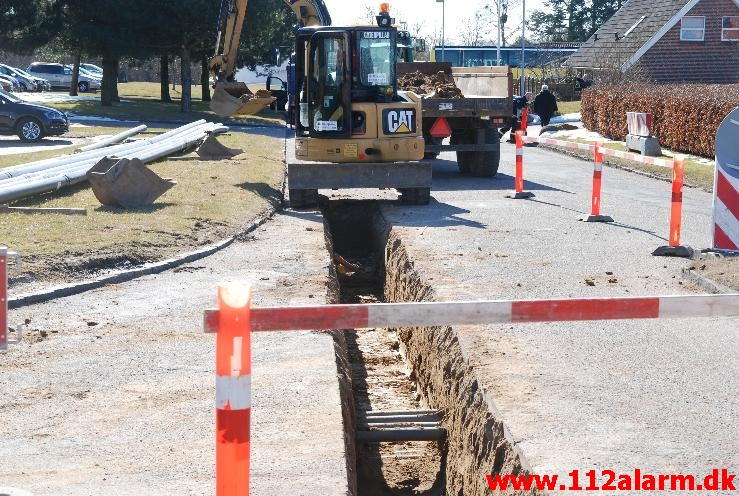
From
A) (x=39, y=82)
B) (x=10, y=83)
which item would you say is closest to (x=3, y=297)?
(x=10, y=83)

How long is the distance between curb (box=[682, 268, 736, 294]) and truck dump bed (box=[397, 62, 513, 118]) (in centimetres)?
1086

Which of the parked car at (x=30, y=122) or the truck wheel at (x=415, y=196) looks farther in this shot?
the parked car at (x=30, y=122)

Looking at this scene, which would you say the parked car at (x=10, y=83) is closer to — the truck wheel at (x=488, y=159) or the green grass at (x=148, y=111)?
the green grass at (x=148, y=111)

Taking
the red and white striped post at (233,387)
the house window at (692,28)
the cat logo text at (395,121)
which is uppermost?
the house window at (692,28)

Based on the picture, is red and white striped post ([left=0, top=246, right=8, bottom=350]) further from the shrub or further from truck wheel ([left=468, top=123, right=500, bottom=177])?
the shrub

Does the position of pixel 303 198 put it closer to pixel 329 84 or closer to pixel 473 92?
pixel 329 84

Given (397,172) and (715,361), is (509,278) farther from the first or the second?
(397,172)

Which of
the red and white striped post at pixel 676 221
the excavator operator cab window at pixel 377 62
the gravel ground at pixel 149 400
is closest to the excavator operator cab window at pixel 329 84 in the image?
the excavator operator cab window at pixel 377 62

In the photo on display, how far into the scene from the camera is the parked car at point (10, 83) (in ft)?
178

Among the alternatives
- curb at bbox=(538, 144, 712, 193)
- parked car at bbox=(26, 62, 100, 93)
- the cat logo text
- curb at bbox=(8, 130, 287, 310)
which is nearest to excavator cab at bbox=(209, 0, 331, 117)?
the cat logo text

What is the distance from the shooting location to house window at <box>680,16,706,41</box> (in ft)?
153

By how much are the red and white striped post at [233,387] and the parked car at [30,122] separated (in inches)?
1110

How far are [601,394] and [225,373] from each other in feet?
11.2

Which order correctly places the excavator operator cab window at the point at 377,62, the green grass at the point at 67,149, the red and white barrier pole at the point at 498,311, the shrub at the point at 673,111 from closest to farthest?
the red and white barrier pole at the point at 498,311
the excavator operator cab window at the point at 377,62
the green grass at the point at 67,149
the shrub at the point at 673,111
